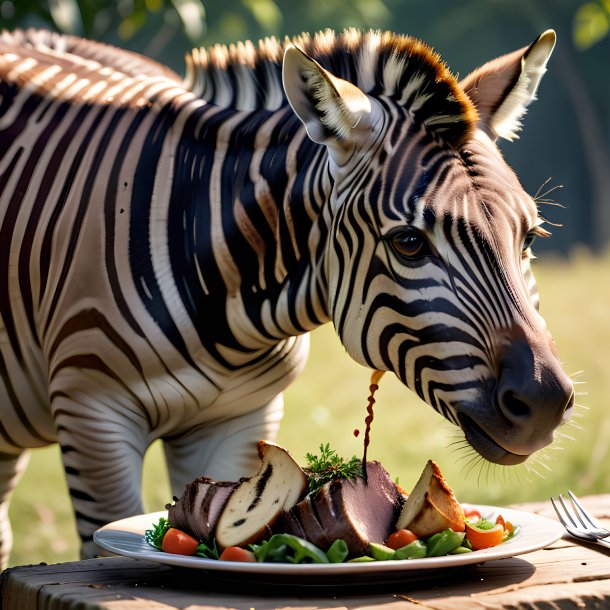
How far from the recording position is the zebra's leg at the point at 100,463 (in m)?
3.39

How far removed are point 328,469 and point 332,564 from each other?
47 centimetres

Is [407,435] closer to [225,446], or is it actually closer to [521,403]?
[225,446]

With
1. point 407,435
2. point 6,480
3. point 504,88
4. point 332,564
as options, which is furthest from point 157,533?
point 407,435

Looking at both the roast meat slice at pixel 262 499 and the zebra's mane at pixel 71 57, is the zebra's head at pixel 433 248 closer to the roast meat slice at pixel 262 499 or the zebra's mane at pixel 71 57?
the roast meat slice at pixel 262 499

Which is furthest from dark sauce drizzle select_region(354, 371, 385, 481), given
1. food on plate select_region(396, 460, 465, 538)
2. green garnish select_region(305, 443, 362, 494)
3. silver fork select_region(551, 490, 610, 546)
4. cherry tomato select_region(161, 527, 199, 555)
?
silver fork select_region(551, 490, 610, 546)

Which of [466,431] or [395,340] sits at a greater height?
[395,340]

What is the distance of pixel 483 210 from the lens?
9.30 ft

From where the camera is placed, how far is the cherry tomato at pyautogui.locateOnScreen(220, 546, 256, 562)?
7.83 ft

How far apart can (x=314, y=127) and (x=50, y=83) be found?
4.39ft

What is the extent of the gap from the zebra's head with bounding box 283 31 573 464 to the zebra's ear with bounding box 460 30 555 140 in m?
0.05

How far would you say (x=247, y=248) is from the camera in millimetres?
3377

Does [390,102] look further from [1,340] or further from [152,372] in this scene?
[1,340]

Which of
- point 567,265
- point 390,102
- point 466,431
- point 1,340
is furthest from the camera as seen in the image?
point 567,265

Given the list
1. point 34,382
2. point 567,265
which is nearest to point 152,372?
point 34,382
